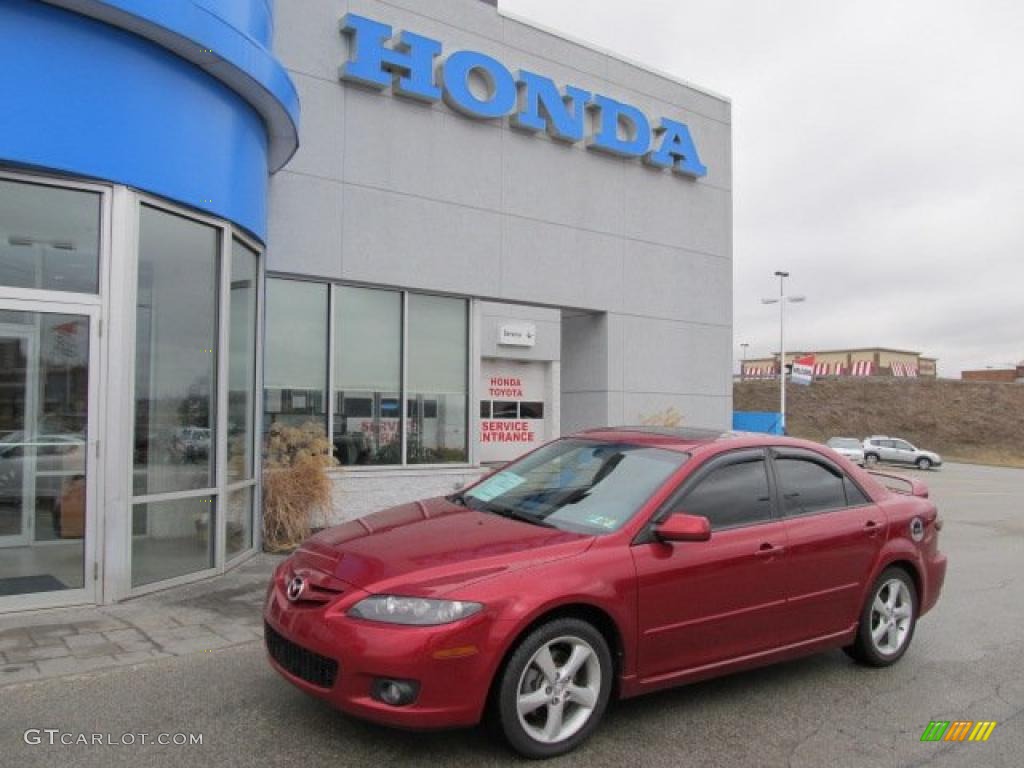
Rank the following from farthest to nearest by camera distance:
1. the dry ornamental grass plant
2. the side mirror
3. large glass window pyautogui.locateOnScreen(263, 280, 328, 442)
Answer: large glass window pyautogui.locateOnScreen(263, 280, 328, 442), the dry ornamental grass plant, the side mirror

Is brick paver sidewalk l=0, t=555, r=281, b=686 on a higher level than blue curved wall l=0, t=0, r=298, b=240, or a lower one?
lower

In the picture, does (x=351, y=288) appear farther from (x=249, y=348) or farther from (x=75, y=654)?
(x=75, y=654)

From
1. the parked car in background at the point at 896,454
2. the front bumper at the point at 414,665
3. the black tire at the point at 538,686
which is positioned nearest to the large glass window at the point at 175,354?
the front bumper at the point at 414,665

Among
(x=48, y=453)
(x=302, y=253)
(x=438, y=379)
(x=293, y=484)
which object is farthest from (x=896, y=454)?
(x=48, y=453)

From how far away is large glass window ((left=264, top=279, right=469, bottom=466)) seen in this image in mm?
10188

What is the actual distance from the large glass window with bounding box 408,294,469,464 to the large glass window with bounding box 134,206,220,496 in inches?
150

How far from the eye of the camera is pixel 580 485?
15.8 ft

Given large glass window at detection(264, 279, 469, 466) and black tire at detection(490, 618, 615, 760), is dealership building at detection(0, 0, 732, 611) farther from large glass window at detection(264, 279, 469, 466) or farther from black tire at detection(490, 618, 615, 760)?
black tire at detection(490, 618, 615, 760)

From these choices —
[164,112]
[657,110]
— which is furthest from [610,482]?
[657,110]

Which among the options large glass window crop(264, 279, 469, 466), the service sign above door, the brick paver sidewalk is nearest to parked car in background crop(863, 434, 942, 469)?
the service sign above door

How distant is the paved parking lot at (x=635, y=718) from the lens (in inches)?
153

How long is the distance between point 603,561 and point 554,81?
1016cm

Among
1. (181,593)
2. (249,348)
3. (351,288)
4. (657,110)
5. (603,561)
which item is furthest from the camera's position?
(657,110)

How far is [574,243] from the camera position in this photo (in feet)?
42.4
